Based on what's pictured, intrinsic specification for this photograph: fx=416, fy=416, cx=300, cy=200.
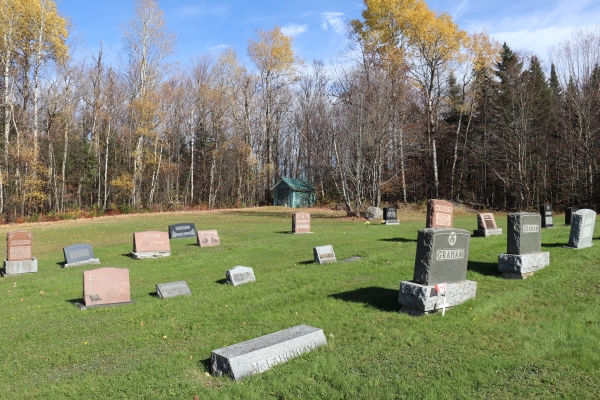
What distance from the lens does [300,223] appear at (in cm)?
1998

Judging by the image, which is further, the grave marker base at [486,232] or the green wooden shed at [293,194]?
the green wooden shed at [293,194]

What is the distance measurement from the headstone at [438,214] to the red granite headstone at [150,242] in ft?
31.2

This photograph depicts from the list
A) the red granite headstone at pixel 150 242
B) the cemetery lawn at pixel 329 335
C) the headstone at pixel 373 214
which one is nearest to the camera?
the cemetery lawn at pixel 329 335

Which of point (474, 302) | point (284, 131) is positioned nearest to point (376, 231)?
point (474, 302)

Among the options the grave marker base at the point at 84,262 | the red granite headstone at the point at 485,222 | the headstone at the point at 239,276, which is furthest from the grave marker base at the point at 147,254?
the red granite headstone at the point at 485,222

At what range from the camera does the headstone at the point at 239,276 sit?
9.99m

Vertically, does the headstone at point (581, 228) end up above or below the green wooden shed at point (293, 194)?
below

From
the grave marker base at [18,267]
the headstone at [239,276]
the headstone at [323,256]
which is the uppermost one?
the headstone at [323,256]

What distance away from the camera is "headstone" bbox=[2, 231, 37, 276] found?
43.0 feet

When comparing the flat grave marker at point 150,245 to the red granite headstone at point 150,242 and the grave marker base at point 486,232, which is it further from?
the grave marker base at point 486,232

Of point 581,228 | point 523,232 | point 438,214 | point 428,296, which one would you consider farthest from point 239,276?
point 581,228

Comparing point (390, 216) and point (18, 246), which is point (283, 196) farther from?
point (18, 246)

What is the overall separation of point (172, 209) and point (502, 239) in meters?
31.8

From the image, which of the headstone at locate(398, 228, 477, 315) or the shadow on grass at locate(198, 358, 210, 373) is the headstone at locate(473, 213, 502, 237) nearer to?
the headstone at locate(398, 228, 477, 315)
